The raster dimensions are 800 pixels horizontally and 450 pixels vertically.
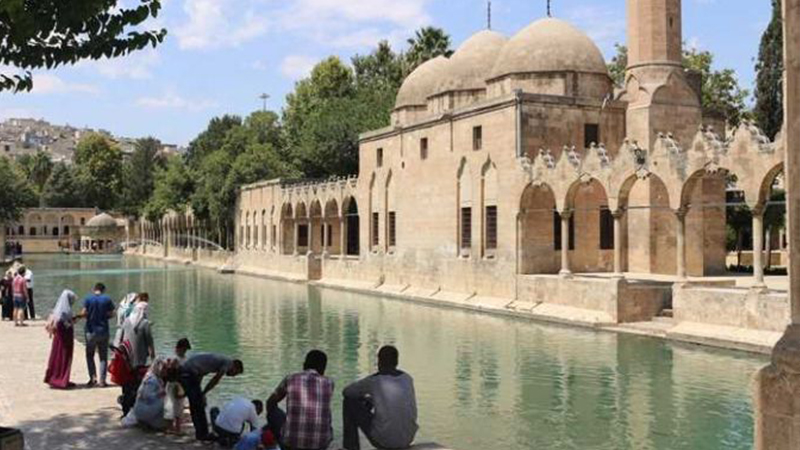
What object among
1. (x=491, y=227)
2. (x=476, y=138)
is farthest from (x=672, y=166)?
(x=476, y=138)

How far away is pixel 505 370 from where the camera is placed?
47.1ft

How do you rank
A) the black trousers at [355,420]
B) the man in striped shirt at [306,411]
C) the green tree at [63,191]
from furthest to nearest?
the green tree at [63,191], the black trousers at [355,420], the man in striped shirt at [306,411]

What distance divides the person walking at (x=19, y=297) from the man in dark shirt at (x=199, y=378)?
36.8 feet

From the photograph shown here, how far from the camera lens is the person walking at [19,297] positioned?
57.4 feet

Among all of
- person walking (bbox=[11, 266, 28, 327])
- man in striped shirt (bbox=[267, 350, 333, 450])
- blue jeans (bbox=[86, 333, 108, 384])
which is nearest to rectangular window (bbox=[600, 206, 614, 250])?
person walking (bbox=[11, 266, 28, 327])

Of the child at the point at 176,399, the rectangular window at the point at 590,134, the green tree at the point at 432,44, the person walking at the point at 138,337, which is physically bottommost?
the child at the point at 176,399

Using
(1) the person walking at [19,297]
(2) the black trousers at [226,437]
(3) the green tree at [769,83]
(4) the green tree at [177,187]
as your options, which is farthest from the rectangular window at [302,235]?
(2) the black trousers at [226,437]

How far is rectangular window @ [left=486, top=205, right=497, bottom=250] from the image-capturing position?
88.6 feet

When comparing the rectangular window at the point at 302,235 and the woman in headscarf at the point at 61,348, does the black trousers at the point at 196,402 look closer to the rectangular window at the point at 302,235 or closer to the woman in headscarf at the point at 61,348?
the woman in headscarf at the point at 61,348

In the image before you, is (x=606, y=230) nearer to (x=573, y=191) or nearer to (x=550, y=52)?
(x=573, y=191)

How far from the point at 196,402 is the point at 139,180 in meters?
89.0

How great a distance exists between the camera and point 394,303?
28.0 m

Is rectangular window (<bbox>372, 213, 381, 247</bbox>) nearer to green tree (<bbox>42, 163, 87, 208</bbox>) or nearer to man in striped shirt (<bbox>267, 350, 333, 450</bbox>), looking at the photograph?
man in striped shirt (<bbox>267, 350, 333, 450</bbox>)

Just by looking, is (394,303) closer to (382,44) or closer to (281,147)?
(281,147)
